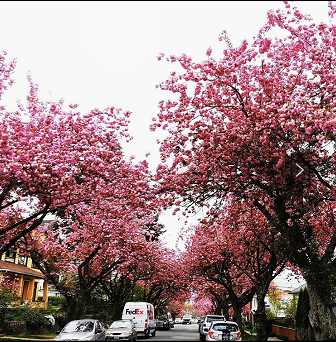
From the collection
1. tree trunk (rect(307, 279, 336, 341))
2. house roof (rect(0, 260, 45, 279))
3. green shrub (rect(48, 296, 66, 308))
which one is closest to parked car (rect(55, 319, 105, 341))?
tree trunk (rect(307, 279, 336, 341))

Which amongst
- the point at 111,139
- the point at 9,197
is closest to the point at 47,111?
the point at 111,139

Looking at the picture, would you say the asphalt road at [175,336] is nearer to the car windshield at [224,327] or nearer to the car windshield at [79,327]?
the car windshield at [224,327]

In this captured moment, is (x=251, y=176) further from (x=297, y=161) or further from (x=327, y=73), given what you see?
→ (x=327, y=73)

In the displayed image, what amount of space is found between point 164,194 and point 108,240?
9.39 metres

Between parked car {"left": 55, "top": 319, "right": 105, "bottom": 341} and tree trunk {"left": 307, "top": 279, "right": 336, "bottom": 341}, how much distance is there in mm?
8353

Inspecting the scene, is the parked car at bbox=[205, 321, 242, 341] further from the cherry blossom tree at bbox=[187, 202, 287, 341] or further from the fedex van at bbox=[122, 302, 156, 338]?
the fedex van at bbox=[122, 302, 156, 338]

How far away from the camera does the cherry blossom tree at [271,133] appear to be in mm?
12203

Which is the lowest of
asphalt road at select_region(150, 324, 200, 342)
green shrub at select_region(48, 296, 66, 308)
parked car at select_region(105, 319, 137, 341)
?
asphalt road at select_region(150, 324, 200, 342)

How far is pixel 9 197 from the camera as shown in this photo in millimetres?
15320

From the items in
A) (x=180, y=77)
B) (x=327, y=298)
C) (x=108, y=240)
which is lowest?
(x=327, y=298)

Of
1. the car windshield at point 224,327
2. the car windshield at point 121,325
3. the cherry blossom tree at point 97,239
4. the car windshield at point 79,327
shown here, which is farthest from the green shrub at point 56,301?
the car windshield at point 224,327

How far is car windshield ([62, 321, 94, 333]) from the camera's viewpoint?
15.9 meters

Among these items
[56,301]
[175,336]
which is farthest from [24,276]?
[175,336]

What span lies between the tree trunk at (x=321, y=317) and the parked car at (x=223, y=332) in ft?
16.3
